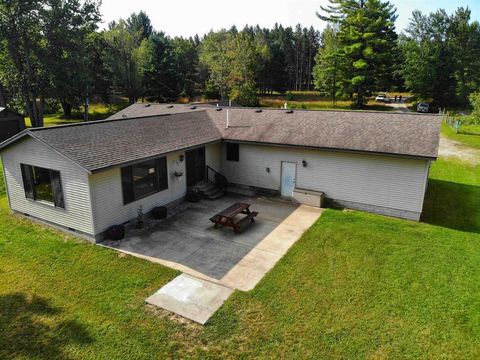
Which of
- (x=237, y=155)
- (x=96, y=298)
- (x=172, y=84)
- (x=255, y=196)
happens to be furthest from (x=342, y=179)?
(x=172, y=84)

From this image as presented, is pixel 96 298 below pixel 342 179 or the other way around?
below

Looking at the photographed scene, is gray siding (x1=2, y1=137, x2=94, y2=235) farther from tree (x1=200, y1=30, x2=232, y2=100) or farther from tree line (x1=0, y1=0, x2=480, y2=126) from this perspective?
tree (x1=200, y1=30, x2=232, y2=100)

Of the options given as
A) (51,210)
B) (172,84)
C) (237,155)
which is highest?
(172,84)

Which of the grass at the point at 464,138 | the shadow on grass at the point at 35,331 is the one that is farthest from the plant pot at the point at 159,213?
the grass at the point at 464,138

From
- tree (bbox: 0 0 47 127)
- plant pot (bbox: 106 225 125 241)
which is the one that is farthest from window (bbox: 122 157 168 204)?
tree (bbox: 0 0 47 127)

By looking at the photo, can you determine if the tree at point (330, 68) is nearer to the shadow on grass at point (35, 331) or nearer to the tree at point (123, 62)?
the tree at point (123, 62)

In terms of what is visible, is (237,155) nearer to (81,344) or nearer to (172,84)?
(81,344)
